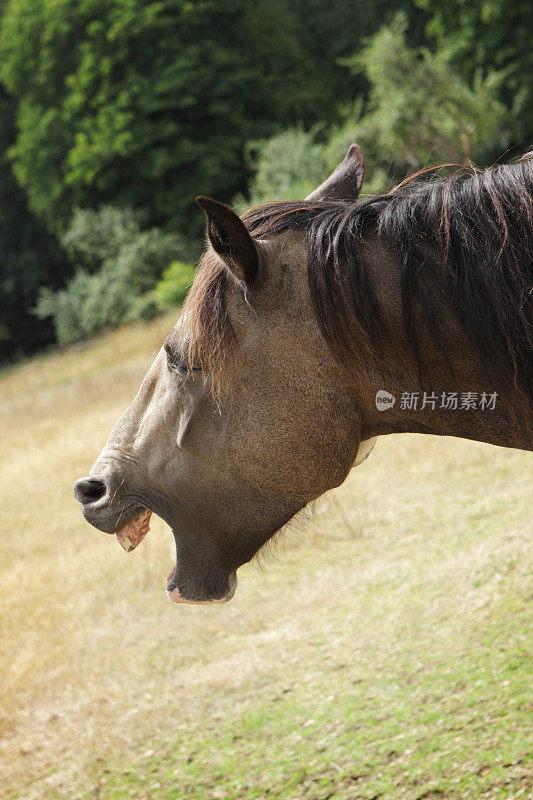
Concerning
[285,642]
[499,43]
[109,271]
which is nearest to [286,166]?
[109,271]

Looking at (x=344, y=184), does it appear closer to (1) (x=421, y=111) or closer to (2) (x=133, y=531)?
(2) (x=133, y=531)

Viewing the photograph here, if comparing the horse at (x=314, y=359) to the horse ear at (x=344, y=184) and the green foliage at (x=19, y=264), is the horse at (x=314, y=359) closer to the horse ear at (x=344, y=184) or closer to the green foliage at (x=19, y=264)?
the horse ear at (x=344, y=184)

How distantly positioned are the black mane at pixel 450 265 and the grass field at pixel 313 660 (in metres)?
0.78

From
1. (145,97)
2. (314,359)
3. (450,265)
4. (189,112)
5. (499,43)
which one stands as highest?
(450,265)

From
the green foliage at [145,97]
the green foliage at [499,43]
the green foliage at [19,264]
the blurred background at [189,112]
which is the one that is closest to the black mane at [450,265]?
the blurred background at [189,112]

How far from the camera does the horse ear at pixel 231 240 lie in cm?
164

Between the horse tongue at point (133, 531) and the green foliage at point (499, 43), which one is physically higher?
the horse tongue at point (133, 531)

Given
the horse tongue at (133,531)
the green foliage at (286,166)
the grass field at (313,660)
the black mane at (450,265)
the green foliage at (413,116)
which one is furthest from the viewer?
the green foliage at (286,166)

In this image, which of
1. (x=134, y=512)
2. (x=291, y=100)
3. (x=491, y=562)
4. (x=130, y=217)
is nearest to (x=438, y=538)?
(x=491, y=562)

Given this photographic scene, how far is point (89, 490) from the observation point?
6.73 ft

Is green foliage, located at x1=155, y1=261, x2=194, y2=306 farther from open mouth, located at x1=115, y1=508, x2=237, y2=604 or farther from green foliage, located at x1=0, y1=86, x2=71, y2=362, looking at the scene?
open mouth, located at x1=115, y1=508, x2=237, y2=604

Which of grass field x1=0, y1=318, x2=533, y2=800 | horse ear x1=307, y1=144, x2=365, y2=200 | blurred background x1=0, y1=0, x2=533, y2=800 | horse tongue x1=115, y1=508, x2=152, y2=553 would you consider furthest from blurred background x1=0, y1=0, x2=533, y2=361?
horse tongue x1=115, y1=508, x2=152, y2=553

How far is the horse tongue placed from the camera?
2.13 metres

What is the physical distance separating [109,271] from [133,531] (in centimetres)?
2509
